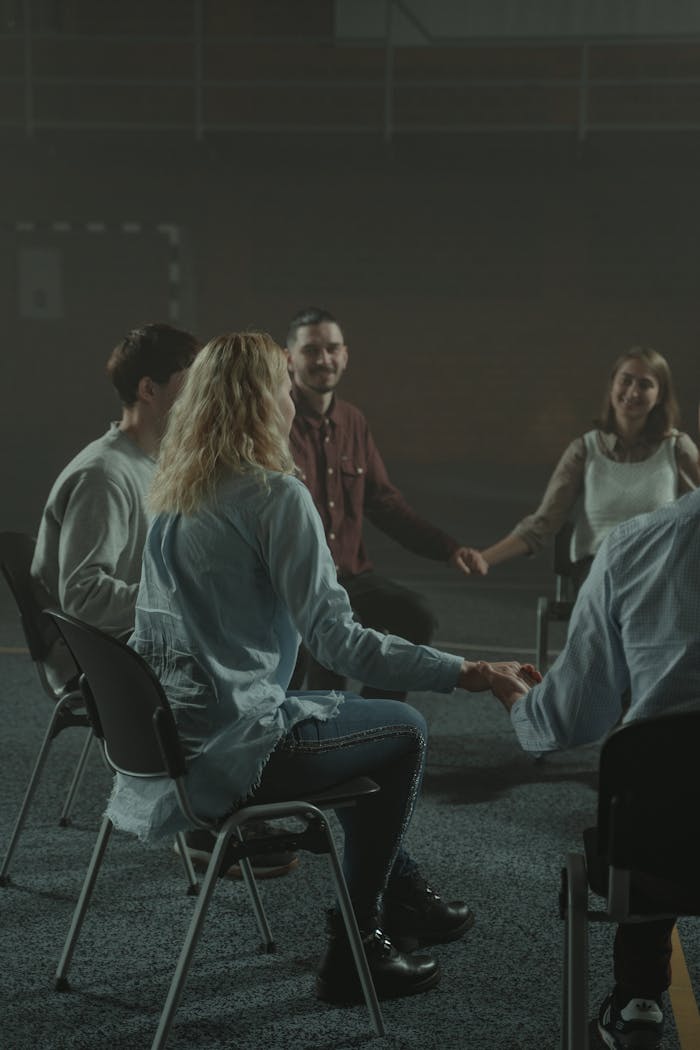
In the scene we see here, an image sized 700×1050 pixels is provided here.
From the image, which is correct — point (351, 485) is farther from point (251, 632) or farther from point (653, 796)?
point (653, 796)

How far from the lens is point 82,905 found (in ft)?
6.97

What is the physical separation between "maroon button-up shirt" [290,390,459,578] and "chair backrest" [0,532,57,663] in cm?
117

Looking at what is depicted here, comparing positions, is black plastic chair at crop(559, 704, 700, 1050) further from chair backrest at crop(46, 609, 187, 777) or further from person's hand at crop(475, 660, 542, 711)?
chair backrest at crop(46, 609, 187, 777)

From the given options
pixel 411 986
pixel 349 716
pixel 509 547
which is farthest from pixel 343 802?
pixel 509 547

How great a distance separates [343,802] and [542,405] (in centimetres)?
805

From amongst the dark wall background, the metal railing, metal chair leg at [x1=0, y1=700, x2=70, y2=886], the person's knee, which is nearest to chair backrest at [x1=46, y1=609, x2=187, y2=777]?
the person's knee

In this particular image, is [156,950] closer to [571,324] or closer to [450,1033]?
[450,1033]

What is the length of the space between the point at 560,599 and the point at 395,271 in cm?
636

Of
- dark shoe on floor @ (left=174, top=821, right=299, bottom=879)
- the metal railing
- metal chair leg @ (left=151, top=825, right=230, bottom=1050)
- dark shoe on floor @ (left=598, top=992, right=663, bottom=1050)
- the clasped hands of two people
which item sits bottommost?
dark shoe on floor @ (left=174, top=821, right=299, bottom=879)

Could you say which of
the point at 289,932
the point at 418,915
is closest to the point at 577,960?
the point at 418,915

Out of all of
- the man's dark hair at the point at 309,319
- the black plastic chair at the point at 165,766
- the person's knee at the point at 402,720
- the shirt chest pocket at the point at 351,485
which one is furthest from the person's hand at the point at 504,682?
the man's dark hair at the point at 309,319

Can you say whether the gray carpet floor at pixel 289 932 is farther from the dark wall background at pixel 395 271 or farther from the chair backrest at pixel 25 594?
the dark wall background at pixel 395 271

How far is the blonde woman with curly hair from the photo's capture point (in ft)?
6.22

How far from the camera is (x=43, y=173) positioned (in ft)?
31.9
